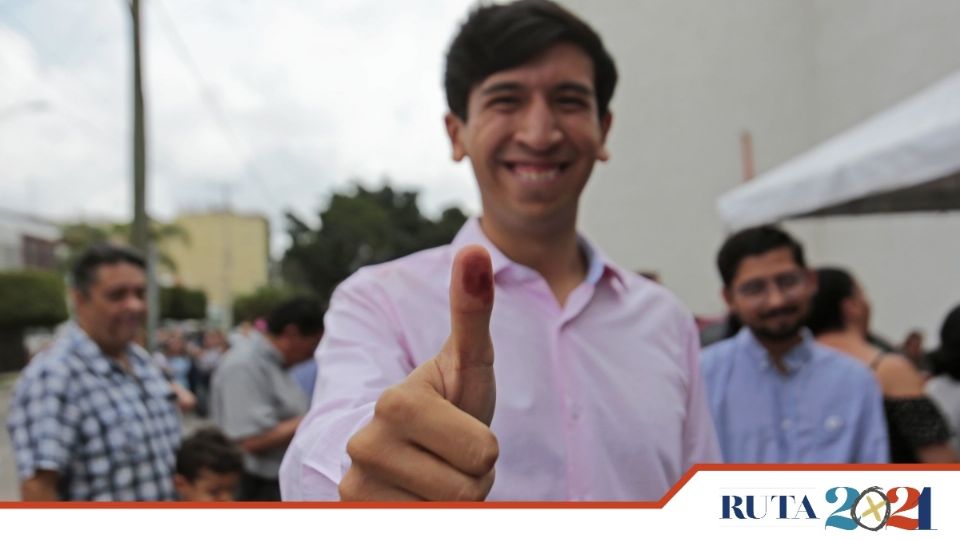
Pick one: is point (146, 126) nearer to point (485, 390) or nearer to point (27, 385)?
point (27, 385)

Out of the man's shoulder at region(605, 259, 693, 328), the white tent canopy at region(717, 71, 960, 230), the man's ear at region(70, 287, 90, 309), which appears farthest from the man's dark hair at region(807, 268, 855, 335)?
the man's ear at region(70, 287, 90, 309)

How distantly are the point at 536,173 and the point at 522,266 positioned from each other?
11 centimetres

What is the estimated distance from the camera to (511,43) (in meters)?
0.79

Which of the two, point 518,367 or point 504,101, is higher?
point 504,101

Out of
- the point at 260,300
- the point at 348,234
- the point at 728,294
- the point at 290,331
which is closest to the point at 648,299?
the point at 728,294

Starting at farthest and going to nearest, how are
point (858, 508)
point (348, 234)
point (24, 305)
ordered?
point (24, 305)
point (348, 234)
point (858, 508)

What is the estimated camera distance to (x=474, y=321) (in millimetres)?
480

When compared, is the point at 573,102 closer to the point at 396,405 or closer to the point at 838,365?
the point at 396,405

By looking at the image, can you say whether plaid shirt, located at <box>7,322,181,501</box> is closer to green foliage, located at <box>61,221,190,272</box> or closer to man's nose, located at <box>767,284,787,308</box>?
man's nose, located at <box>767,284,787,308</box>

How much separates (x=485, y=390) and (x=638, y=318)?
44 centimetres

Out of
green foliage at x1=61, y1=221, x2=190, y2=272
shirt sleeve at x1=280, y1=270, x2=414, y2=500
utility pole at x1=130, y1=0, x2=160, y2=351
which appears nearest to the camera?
shirt sleeve at x1=280, y1=270, x2=414, y2=500

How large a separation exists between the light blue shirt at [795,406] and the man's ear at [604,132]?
770mm

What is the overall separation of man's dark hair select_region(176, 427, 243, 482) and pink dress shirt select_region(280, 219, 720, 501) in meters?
1.34

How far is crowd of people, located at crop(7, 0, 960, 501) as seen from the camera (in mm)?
504
